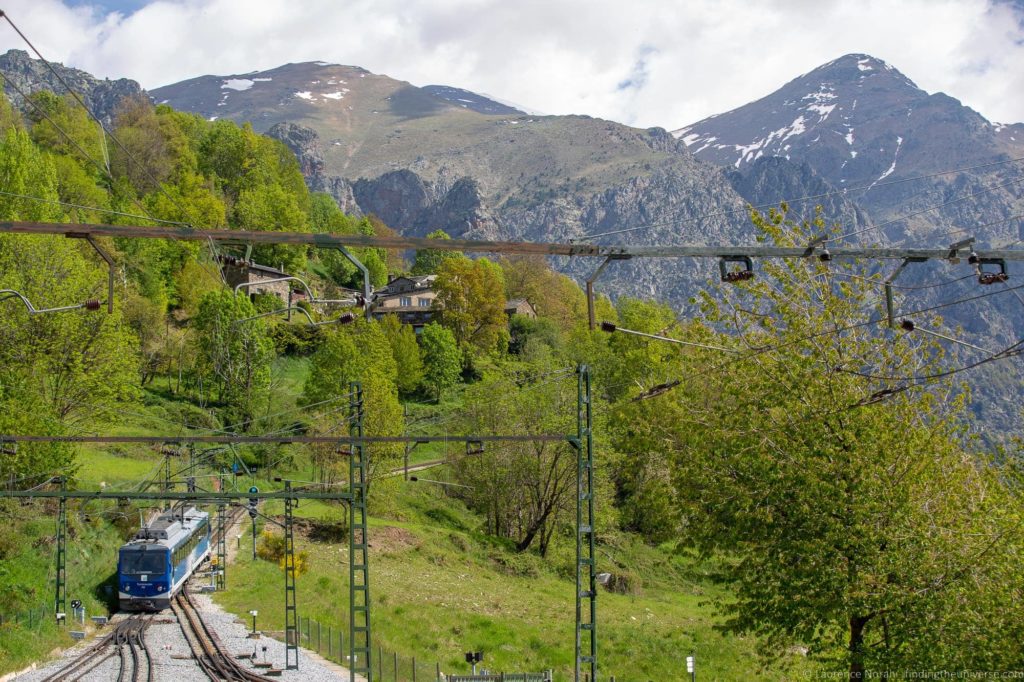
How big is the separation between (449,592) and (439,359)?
45115 mm

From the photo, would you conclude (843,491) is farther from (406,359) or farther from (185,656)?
(406,359)

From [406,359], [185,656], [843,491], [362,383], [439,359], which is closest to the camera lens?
[843,491]

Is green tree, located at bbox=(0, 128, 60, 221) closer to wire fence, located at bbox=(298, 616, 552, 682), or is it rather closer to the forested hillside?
the forested hillside

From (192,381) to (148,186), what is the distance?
43.9 m

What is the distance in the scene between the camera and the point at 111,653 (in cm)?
2952

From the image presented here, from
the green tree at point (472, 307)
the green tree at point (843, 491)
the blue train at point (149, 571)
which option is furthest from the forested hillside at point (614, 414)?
the blue train at point (149, 571)

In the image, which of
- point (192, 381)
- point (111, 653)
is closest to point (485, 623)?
point (111, 653)

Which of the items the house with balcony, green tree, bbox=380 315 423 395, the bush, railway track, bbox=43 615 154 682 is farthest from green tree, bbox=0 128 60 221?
the house with balcony

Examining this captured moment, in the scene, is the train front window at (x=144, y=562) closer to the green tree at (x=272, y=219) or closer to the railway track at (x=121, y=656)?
the railway track at (x=121, y=656)

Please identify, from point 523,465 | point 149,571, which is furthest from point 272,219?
point 149,571

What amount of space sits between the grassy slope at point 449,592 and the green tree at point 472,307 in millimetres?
37151

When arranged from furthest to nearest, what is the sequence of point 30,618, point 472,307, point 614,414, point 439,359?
point 472,307, point 439,359, point 614,414, point 30,618

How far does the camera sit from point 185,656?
2942 cm

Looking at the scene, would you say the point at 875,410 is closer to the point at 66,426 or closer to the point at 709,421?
the point at 709,421
